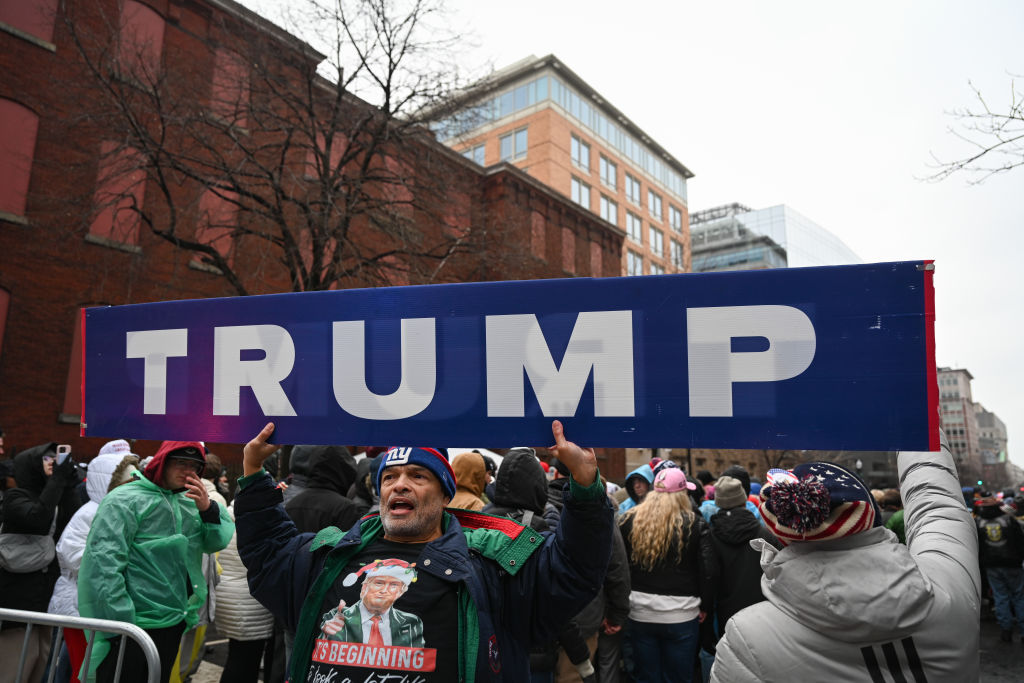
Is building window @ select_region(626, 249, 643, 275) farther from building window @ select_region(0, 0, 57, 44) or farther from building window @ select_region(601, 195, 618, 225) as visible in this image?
building window @ select_region(0, 0, 57, 44)

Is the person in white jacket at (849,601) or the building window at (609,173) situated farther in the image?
the building window at (609,173)

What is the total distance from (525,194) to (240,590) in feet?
87.3

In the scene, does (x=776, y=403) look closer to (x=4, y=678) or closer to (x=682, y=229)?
(x=4, y=678)

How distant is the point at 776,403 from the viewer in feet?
7.52

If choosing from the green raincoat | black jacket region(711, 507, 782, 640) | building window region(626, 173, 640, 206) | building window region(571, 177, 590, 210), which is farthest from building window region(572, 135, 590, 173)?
the green raincoat

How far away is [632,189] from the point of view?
48.2 meters

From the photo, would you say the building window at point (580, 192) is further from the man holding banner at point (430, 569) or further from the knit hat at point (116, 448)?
→ the man holding banner at point (430, 569)

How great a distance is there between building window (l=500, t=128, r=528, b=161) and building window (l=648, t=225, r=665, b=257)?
42.3ft

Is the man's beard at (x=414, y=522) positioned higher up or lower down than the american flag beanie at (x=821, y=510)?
lower down

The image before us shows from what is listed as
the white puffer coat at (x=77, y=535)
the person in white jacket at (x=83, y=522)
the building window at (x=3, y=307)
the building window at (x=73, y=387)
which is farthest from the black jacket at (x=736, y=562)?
the building window at (x=3, y=307)

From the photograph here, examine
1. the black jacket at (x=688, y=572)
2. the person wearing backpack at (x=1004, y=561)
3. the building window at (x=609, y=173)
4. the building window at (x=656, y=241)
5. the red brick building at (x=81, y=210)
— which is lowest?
the person wearing backpack at (x=1004, y=561)

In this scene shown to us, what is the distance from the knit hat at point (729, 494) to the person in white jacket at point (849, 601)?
116 inches

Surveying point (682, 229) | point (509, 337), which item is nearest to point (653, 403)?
point (509, 337)

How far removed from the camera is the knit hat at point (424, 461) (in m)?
2.50
